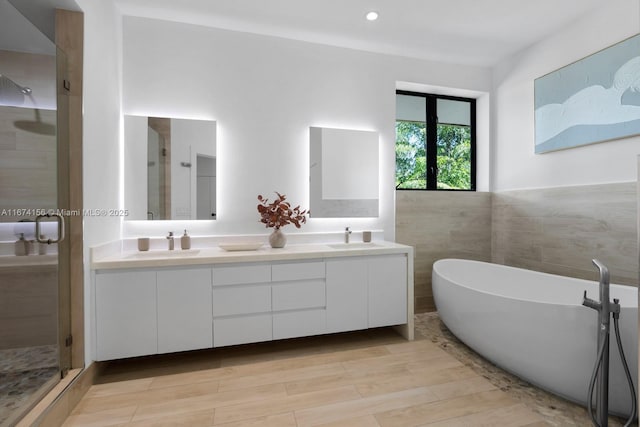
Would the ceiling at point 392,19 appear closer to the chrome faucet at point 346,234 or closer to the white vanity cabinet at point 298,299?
the chrome faucet at point 346,234

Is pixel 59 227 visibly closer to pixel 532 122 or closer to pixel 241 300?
pixel 241 300

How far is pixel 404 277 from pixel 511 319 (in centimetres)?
82

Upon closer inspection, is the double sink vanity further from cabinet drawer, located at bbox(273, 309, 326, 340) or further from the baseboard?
the baseboard

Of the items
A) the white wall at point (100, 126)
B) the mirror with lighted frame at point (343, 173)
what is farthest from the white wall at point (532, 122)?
the white wall at point (100, 126)

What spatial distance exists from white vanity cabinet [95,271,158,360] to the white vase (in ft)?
2.95

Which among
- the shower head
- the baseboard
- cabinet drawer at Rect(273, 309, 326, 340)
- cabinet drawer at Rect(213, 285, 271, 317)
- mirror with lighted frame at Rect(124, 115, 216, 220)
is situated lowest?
the baseboard

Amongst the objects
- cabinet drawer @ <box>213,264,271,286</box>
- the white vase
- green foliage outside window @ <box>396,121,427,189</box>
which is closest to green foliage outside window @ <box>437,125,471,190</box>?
green foliage outside window @ <box>396,121,427,189</box>

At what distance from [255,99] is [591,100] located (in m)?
2.76

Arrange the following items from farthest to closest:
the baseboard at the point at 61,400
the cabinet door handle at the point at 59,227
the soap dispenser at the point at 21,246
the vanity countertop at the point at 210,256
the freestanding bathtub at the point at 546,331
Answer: the vanity countertop at the point at 210,256 → the soap dispenser at the point at 21,246 → the cabinet door handle at the point at 59,227 → the freestanding bathtub at the point at 546,331 → the baseboard at the point at 61,400

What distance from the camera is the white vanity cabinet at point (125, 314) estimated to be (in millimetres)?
1916

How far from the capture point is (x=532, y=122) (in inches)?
116

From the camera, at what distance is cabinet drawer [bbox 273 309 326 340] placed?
223 cm

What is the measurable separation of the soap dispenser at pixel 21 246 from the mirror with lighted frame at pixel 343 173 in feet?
6.56

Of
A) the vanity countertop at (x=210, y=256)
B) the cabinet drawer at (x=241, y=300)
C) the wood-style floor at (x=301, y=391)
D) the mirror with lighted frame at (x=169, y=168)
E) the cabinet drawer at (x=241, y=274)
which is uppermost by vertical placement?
the mirror with lighted frame at (x=169, y=168)
